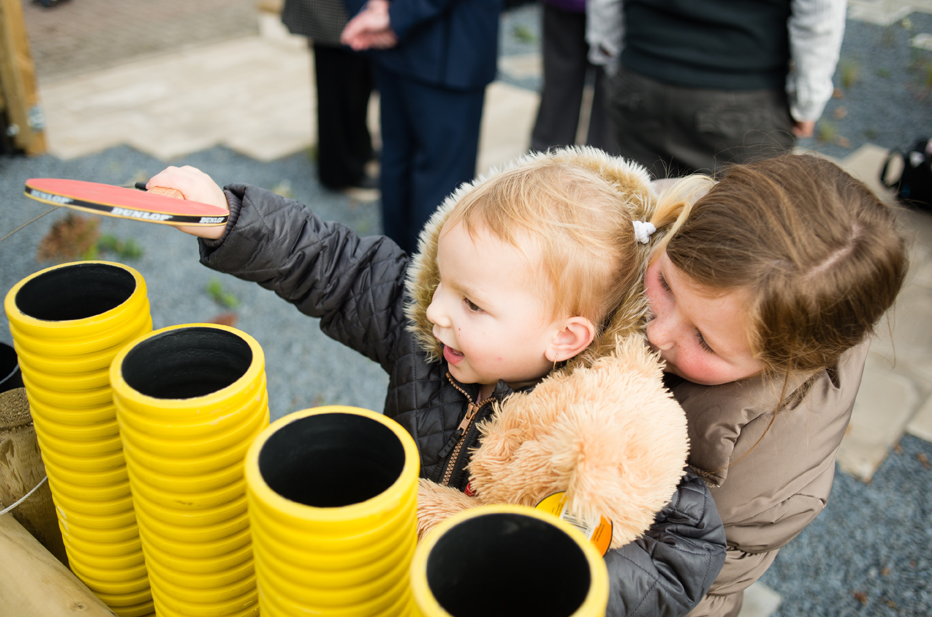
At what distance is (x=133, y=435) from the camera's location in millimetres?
790

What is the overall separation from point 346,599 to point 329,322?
0.88 meters

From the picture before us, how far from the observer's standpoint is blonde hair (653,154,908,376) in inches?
40.0

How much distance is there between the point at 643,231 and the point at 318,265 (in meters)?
0.66

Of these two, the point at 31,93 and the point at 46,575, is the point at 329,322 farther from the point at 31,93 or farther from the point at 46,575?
the point at 31,93

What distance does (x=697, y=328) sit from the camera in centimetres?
111

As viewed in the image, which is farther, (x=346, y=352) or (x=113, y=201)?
(x=346, y=352)

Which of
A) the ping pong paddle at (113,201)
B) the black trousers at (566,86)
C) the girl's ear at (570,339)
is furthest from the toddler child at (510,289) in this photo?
the black trousers at (566,86)

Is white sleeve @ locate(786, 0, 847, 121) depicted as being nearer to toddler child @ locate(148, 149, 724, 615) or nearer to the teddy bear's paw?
toddler child @ locate(148, 149, 724, 615)

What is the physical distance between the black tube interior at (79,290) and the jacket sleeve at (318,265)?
0.21 m

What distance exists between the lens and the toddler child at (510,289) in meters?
1.03

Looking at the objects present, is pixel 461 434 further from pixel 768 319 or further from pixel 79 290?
pixel 79 290

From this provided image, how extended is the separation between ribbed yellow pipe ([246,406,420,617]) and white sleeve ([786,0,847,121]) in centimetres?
217

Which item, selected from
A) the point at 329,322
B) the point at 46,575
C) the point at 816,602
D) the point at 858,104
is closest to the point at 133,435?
the point at 46,575

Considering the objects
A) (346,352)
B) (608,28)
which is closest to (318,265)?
(346,352)
